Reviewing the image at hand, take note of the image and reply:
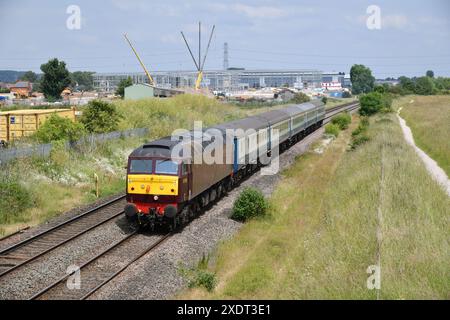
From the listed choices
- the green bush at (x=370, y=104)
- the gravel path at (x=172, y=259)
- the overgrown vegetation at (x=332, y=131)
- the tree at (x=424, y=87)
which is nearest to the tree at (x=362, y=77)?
the tree at (x=424, y=87)

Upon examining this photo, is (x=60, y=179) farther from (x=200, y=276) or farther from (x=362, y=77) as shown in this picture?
(x=362, y=77)

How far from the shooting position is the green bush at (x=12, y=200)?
19922 mm

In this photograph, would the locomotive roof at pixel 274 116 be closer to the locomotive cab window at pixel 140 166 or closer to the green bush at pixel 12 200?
the green bush at pixel 12 200

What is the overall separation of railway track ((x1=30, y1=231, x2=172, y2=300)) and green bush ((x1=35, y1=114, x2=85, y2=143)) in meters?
12.8

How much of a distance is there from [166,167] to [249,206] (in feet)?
13.5

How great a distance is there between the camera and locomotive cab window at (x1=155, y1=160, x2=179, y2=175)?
698 inches

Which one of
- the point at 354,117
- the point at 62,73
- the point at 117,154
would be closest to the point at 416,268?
the point at 117,154

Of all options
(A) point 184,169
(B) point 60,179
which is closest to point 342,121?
(B) point 60,179

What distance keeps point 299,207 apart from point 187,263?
305 inches

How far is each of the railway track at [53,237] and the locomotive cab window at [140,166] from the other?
2.67 m

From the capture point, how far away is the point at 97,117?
34.3 m

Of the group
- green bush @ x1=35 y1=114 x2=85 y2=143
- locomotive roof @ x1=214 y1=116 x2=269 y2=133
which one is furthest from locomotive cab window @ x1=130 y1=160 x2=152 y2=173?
green bush @ x1=35 y1=114 x2=85 y2=143

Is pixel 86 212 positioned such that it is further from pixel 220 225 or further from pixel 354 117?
pixel 354 117
